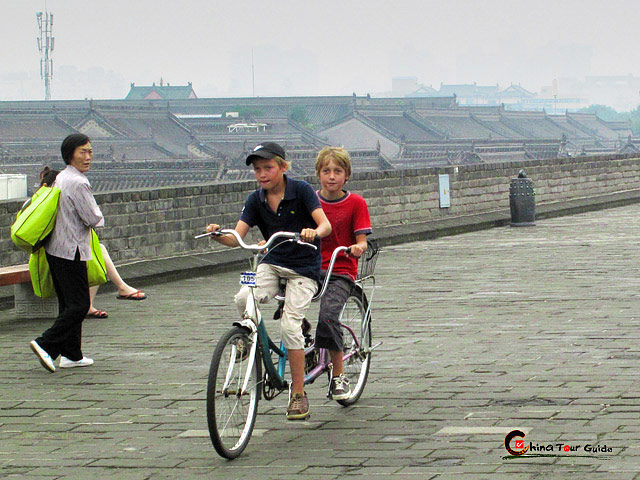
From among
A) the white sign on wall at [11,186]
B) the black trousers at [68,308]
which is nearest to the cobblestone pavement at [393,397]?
the black trousers at [68,308]

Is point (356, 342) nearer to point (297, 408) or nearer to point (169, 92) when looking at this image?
point (297, 408)

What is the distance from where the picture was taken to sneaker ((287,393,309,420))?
6.05 metres

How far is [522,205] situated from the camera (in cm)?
2362

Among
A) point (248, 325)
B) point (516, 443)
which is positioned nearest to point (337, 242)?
point (248, 325)

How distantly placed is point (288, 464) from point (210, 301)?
7.14 m

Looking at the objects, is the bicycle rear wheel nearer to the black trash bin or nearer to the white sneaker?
the white sneaker

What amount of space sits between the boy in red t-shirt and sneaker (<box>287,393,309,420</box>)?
362 millimetres

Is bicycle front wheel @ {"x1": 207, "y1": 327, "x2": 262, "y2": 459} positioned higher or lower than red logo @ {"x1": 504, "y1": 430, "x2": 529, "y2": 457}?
higher

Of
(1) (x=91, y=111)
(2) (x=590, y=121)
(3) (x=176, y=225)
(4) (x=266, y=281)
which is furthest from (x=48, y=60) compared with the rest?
(4) (x=266, y=281)

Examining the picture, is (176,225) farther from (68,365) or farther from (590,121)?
(590,121)

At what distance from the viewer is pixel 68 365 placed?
838 cm

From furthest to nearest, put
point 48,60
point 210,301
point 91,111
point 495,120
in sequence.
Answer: point 48,60 < point 495,120 < point 91,111 < point 210,301

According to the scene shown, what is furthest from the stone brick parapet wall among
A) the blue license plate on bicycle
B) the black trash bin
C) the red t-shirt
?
the blue license plate on bicycle

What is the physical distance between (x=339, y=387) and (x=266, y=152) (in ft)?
4.30
